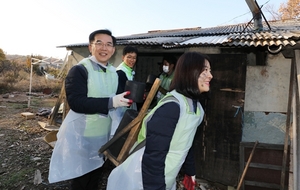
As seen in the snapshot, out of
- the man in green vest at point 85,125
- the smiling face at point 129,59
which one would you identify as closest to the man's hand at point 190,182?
the man in green vest at point 85,125

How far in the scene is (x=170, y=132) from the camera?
1.19m

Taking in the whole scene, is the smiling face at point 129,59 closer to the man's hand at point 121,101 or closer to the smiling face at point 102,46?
the smiling face at point 102,46

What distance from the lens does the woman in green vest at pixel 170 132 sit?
119 centimetres

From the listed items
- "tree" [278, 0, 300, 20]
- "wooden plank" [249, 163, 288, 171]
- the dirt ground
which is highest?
"tree" [278, 0, 300, 20]

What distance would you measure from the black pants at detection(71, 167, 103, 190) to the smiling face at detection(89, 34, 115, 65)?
48.0 inches

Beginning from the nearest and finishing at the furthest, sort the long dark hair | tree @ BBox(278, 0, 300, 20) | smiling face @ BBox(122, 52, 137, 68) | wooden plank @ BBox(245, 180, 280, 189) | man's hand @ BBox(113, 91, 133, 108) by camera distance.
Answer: the long dark hair < man's hand @ BBox(113, 91, 133, 108) < smiling face @ BBox(122, 52, 137, 68) < wooden plank @ BBox(245, 180, 280, 189) < tree @ BBox(278, 0, 300, 20)

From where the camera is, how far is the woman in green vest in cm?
119

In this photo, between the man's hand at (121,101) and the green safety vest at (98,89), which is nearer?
the man's hand at (121,101)

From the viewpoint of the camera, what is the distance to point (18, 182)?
3.22 metres

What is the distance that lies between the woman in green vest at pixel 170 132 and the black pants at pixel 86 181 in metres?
0.75

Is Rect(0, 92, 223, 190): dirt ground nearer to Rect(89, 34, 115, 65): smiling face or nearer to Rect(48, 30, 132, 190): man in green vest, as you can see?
Rect(48, 30, 132, 190): man in green vest

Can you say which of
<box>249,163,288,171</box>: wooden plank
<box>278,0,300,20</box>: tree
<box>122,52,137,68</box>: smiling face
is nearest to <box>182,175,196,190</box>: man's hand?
<box>122,52,137,68</box>: smiling face

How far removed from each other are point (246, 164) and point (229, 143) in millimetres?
426

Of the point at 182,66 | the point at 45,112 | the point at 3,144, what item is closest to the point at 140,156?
the point at 182,66
